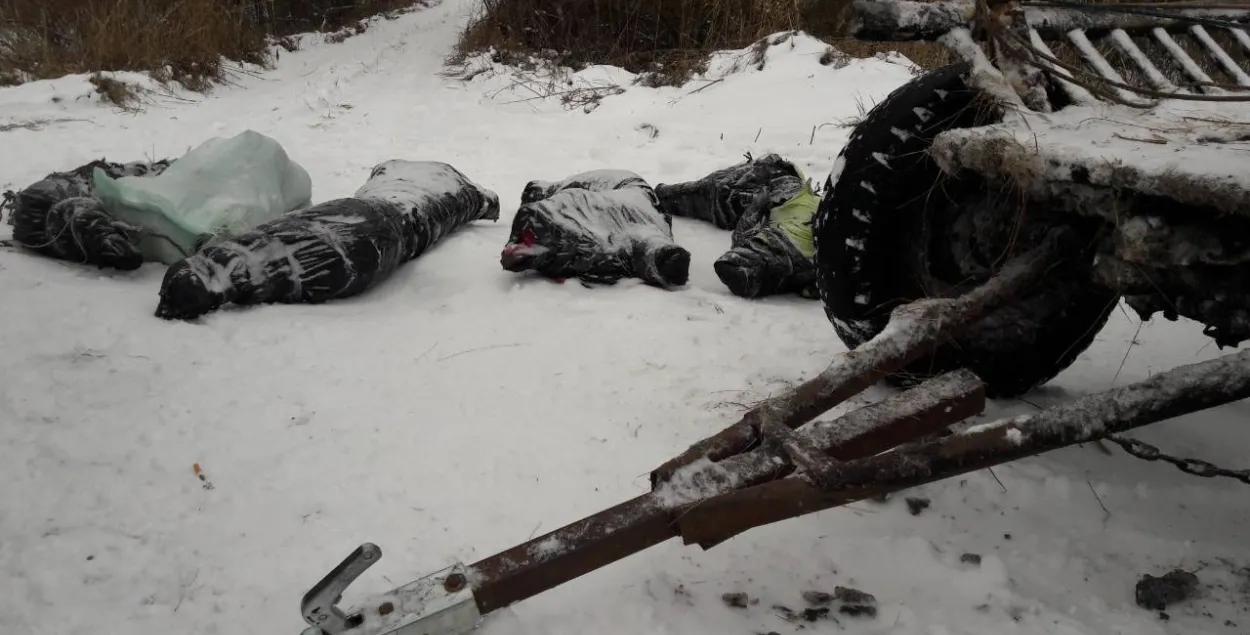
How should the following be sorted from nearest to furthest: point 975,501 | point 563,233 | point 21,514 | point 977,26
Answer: point 21,514, point 975,501, point 977,26, point 563,233

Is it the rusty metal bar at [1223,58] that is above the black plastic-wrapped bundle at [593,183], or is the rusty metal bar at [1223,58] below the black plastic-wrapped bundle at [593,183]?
above

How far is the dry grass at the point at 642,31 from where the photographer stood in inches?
276

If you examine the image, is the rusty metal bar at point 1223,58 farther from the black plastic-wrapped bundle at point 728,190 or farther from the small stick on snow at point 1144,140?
the black plastic-wrapped bundle at point 728,190

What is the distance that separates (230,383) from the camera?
87.4 inches

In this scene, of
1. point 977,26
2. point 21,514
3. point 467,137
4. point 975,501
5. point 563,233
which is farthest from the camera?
point 467,137

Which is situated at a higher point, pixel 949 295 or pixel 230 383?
pixel 949 295

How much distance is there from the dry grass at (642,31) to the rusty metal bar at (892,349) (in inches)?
212

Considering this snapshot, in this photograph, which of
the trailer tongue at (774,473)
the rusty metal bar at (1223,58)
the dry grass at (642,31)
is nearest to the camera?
the trailer tongue at (774,473)

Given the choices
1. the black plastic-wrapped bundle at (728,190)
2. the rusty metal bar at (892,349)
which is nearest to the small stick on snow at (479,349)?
the rusty metal bar at (892,349)

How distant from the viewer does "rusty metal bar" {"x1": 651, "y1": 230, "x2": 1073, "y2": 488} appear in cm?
147

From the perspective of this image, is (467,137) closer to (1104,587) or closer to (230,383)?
(230,383)

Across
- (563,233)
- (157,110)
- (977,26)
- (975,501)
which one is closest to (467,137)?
(157,110)

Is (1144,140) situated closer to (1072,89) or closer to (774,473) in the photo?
(1072,89)

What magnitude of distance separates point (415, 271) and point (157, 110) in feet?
13.6
